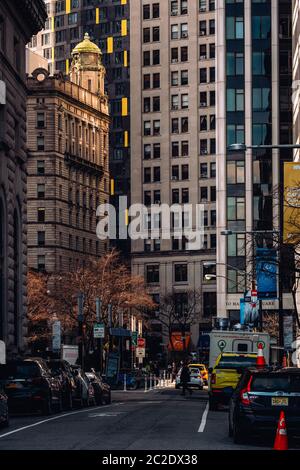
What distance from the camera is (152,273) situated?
172 meters

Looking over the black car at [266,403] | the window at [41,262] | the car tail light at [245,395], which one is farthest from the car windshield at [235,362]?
the window at [41,262]

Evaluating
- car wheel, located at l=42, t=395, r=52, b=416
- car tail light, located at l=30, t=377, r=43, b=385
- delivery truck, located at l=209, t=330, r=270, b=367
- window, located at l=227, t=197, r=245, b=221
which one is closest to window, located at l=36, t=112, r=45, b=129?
window, located at l=227, t=197, r=245, b=221

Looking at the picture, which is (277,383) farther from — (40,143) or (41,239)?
(40,143)

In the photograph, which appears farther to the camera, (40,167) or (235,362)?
(40,167)

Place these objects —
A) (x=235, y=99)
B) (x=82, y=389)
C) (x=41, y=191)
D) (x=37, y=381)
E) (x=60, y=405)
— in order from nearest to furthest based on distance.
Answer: (x=37, y=381), (x=60, y=405), (x=82, y=389), (x=235, y=99), (x=41, y=191)

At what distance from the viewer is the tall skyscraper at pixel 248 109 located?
129875 mm

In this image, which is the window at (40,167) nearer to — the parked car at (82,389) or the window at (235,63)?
the window at (235,63)

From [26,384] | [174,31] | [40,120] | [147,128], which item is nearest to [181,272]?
[147,128]

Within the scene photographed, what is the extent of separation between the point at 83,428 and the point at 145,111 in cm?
14021

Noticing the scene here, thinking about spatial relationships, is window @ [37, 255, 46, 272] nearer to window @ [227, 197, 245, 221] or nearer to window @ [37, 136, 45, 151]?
window @ [37, 136, 45, 151]

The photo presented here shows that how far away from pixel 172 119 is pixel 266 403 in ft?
479

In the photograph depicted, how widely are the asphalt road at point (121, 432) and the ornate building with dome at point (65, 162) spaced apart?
358 ft


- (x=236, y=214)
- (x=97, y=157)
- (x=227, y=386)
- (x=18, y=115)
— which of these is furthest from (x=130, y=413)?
(x=97, y=157)

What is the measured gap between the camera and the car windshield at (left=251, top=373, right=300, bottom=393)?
2873 cm
